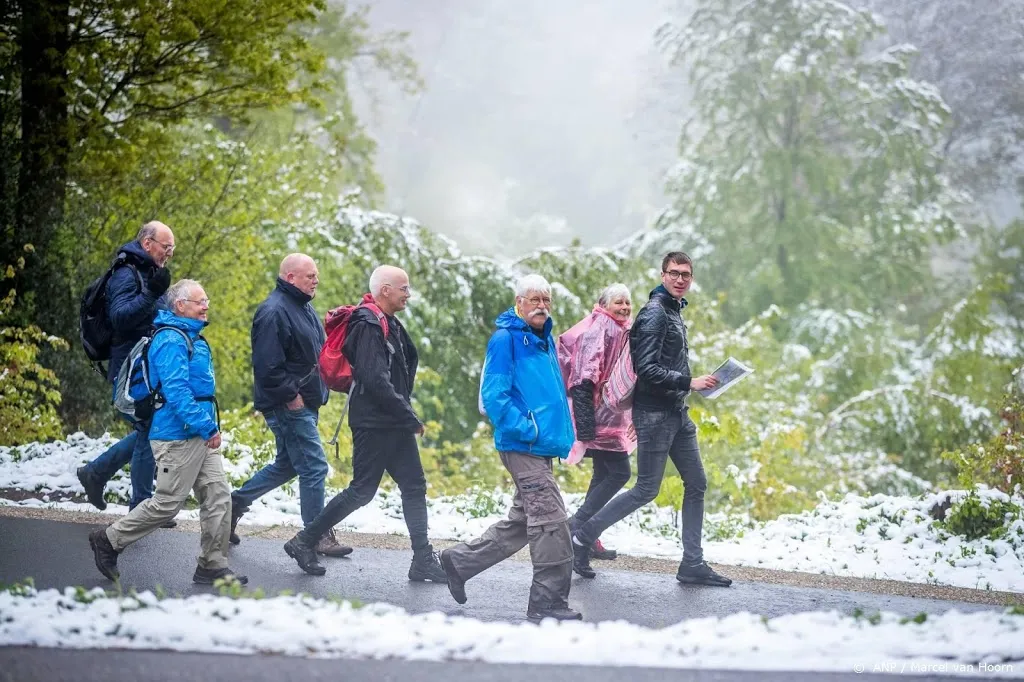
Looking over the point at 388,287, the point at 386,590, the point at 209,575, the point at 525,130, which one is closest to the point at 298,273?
the point at 388,287

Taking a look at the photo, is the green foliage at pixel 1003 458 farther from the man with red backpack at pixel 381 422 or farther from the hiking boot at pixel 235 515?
the hiking boot at pixel 235 515

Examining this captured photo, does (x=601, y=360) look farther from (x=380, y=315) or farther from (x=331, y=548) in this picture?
(x=331, y=548)

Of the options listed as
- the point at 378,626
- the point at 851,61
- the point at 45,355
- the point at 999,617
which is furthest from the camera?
the point at 851,61

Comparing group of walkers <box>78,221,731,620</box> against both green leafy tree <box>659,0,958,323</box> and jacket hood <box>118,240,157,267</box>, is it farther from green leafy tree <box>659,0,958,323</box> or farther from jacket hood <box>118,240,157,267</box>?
green leafy tree <box>659,0,958,323</box>

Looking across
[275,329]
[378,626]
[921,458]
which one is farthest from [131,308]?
[921,458]

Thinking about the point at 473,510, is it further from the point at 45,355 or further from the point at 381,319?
the point at 45,355

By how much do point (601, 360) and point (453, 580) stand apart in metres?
1.70

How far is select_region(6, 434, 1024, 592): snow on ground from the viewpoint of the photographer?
287 inches

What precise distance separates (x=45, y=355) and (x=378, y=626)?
26.9 ft

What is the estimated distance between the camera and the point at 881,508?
852 cm

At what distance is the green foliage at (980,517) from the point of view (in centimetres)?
781

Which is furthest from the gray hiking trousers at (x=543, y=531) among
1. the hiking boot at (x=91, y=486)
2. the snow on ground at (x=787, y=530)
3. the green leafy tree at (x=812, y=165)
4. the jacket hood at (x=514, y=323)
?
the green leafy tree at (x=812, y=165)

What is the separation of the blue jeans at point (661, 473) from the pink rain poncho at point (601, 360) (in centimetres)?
18

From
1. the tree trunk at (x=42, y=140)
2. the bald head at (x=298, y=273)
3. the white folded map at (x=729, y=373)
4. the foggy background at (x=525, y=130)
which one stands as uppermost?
the foggy background at (x=525, y=130)
